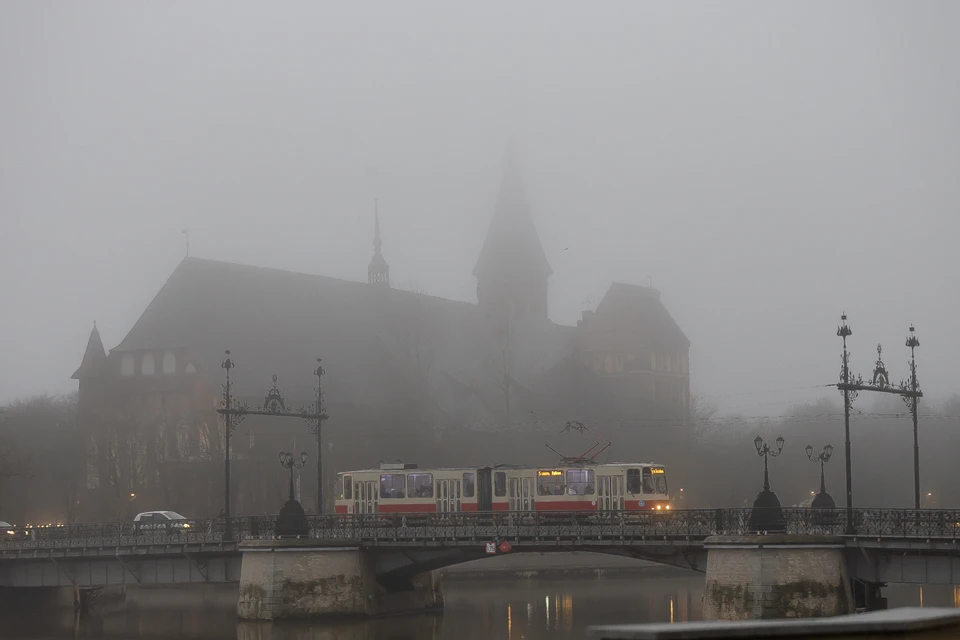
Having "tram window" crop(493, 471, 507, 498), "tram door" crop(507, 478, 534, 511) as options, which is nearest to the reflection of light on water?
"tram door" crop(507, 478, 534, 511)

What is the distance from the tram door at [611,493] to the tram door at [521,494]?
10.1ft

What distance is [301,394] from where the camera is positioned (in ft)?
362

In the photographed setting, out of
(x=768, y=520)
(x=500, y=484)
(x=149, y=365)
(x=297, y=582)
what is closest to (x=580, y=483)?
(x=500, y=484)

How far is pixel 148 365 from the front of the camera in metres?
107

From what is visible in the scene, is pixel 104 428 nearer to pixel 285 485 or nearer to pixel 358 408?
pixel 285 485

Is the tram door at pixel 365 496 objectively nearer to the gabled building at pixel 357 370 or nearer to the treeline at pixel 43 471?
the gabled building at pixel 357 370

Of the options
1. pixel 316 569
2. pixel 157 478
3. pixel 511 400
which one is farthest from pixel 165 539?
pixel 511 400

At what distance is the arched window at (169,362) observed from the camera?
4183 inches

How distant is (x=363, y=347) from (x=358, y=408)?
9.21 m

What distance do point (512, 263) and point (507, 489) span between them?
9388 centimetres

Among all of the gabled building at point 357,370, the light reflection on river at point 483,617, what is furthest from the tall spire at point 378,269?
the light reflection on river at point 483,617

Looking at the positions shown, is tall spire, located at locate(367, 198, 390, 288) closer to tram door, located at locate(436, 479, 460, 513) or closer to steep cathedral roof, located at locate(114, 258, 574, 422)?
steep cathedral roof, located at locate(114, 258, 574, 422)

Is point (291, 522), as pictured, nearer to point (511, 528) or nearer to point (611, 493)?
point (511, 528)

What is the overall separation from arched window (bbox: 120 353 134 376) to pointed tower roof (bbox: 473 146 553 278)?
50.8 meters
